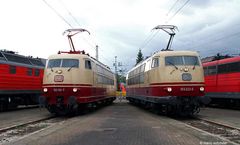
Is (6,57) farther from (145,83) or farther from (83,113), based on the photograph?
(145,83)

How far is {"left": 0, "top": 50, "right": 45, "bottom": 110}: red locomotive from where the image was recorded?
71.1ft

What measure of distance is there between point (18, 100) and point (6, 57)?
12.2ft

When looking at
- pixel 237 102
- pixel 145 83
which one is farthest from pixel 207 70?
pixel 145 83

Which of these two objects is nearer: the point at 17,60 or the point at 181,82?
the point at 181,82

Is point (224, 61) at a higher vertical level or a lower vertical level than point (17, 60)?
lower

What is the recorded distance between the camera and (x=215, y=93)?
25547 mm

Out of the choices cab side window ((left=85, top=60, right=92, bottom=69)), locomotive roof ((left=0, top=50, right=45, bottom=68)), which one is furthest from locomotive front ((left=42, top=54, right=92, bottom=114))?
locomotive roof ((left=0, top=50, right=45, bottom=68))

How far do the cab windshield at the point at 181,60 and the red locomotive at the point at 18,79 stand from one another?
35.9 feet

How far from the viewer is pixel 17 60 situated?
23.5 m

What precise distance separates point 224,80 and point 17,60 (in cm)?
1508

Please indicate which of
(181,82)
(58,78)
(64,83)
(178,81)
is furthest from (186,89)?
(58,78)

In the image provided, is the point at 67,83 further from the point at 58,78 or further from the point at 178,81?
the point at 178,81

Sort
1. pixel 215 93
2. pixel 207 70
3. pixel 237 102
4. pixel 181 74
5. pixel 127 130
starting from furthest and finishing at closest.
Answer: pixel 207 70 → pixel 215 93 → pixel 237 102 → pixel 181 74 → pixel 127 130

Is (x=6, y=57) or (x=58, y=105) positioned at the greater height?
(x=6, y=57)
